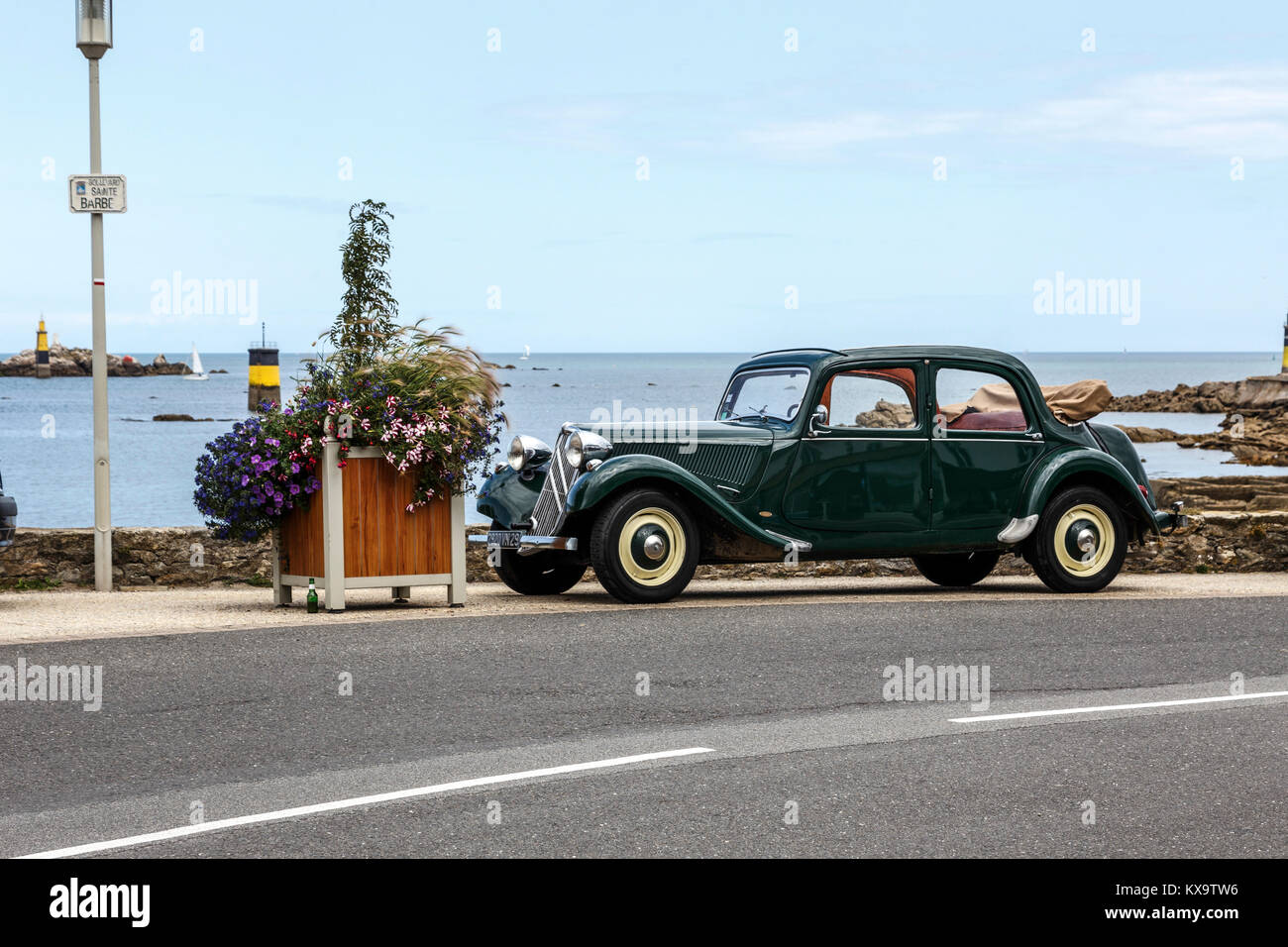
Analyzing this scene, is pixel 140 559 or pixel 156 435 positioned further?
pixel 156 435

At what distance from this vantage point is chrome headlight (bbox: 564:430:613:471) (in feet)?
37.0

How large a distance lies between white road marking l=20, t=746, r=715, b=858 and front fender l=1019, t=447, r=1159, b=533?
624 centimetres

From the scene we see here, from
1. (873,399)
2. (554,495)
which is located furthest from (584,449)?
(873,399)

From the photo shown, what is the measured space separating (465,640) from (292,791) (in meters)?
3.55

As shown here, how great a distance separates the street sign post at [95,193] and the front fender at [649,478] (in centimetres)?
459

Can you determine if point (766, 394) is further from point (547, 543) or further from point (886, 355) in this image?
point (547, 543)

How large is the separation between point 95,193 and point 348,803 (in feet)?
27.8

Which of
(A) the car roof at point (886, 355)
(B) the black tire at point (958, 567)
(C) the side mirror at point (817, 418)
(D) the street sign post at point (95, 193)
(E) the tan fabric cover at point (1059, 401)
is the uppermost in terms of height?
(D) the street sign post at point (95, 193)

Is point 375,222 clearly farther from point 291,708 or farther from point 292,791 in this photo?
point 292,791

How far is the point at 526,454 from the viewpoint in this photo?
12227mm

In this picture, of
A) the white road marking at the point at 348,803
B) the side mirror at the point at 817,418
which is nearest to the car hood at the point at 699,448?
the side mirror at the point at 817,418

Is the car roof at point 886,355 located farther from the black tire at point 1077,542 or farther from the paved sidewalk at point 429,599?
the paved sidewalk at point 429,599

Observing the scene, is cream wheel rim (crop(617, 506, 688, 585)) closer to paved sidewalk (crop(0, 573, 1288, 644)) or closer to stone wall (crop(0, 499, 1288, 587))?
paved sidewalk (crop(0, 573, 1288, 644))

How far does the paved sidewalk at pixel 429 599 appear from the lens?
32.6ft
